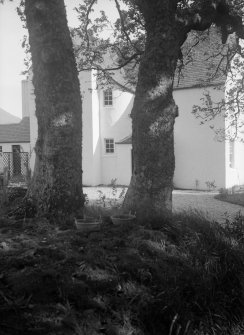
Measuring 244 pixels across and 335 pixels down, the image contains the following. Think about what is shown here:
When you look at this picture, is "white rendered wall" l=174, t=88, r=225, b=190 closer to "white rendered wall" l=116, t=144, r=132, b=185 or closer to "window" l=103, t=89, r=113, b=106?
"white rendered wall" l=116, t=144, r=132, b=185

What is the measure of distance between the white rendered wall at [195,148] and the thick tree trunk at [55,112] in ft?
51.2

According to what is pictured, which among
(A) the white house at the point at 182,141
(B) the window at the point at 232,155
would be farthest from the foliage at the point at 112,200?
(B) the window at the point at 232,155

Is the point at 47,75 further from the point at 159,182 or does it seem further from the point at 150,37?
the point at 159,182

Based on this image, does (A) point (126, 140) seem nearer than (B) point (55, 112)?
No

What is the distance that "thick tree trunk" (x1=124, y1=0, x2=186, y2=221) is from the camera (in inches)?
257

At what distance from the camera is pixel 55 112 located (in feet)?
19.3

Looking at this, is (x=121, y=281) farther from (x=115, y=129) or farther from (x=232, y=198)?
(x=115, y=129)

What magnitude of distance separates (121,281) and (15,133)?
114 feet

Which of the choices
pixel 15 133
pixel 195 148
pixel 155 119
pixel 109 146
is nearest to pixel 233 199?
pixel 195 148

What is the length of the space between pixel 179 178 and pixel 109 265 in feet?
62.1

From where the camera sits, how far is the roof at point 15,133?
35.1 meters

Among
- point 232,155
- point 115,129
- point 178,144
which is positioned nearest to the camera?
point 178,144

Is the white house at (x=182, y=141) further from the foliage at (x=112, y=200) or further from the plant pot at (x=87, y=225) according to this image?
the plant pot at (x=87, y=225)

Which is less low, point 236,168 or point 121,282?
point 236,168
